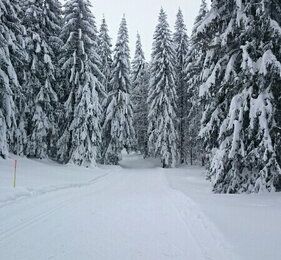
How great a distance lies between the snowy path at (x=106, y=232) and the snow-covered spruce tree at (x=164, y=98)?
29.0 m

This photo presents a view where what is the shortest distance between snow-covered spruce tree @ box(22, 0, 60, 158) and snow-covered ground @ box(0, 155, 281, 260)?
16722 millimetres

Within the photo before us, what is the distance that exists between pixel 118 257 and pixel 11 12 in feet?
70.5

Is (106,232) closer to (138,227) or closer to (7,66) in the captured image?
(138,227)

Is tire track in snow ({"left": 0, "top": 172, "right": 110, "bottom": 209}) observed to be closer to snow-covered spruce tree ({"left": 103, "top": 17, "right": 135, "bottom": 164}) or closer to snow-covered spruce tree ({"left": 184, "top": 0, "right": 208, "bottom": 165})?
snow-covered spruce tree ({"left": 184, "top": 0, "right": 208, "bottom": 165})

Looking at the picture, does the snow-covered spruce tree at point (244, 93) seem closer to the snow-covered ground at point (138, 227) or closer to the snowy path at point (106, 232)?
the snow-covered ground at point (138, 227)

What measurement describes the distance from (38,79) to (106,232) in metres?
24.1

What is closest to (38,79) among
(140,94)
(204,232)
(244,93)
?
(244,93)

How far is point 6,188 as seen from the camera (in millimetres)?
14578

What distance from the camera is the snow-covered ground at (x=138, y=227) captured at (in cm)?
726

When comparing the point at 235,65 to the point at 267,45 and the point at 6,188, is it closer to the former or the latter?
the point at 267,45

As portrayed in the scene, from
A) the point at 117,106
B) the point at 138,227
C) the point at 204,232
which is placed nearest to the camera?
the point at 204,232

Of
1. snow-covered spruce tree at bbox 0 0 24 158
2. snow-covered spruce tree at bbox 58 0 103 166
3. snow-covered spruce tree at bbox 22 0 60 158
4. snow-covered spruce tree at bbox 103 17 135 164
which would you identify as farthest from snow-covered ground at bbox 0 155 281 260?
snow-covered spruce tree at bbox 103 17 135 164

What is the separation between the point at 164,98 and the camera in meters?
42.4

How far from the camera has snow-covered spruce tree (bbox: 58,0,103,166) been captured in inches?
1310
